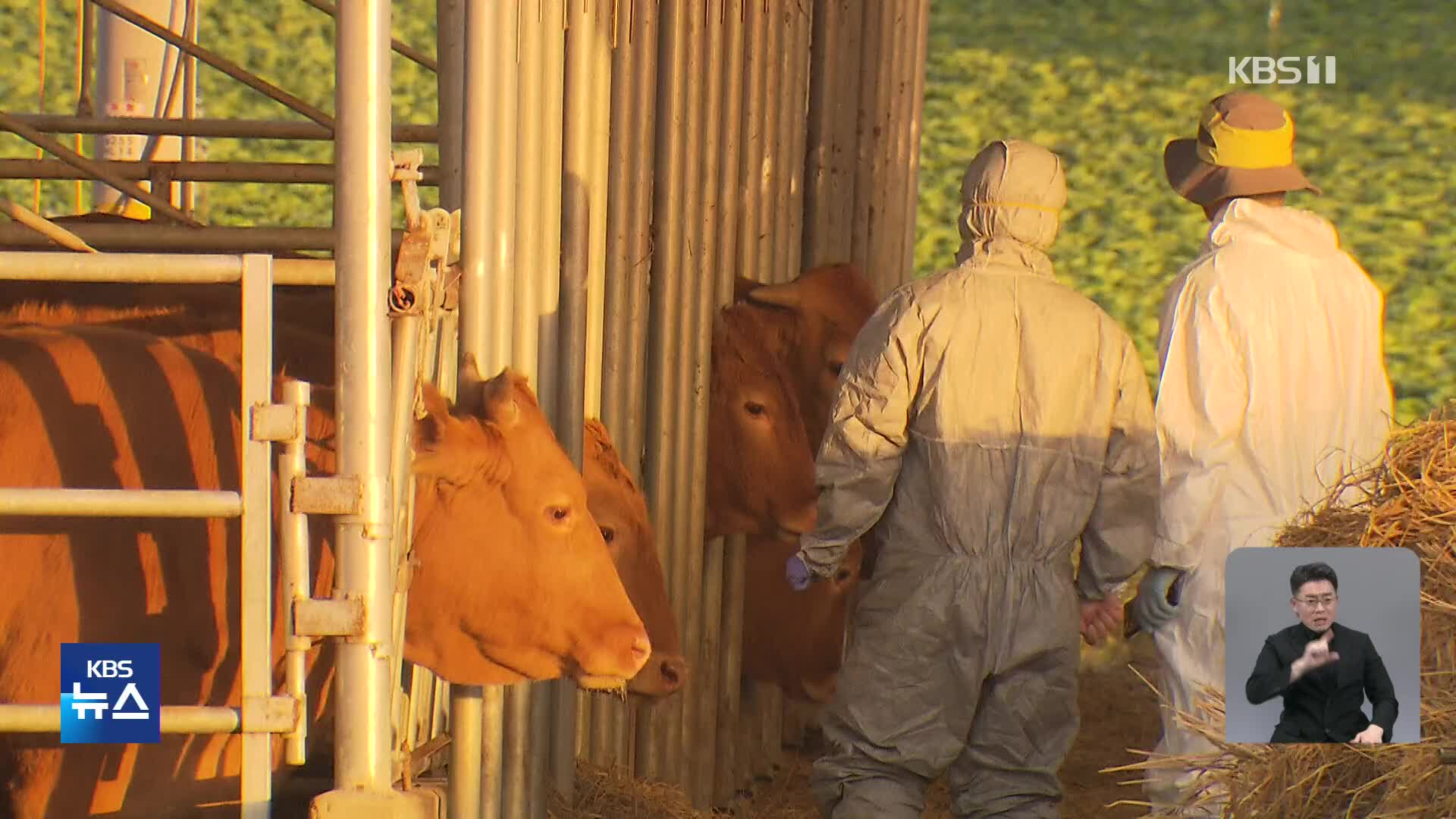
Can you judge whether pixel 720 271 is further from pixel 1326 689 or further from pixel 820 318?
pixel 1326 689

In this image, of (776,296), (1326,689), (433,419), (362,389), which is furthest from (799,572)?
(1326,689)

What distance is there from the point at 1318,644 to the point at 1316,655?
0.06 ft

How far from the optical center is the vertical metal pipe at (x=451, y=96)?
4391 mm

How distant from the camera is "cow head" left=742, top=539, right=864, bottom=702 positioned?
6.55 metres

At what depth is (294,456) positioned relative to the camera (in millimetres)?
3672

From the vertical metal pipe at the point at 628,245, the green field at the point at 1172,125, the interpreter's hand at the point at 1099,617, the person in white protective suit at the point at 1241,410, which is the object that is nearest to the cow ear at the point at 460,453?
the vertical metal pipe at the point at 628,245

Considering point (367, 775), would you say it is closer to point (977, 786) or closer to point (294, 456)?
point (294, 456)

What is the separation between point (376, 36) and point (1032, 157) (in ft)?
5.44

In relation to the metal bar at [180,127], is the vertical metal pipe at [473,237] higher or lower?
lower

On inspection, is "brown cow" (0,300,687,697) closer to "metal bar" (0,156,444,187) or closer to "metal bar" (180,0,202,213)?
"metal bar" (0,156,444,187)

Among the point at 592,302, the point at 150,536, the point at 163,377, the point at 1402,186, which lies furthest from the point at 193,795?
the point at 1402,186

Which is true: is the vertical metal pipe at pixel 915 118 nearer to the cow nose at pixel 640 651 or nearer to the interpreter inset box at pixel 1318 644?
the cow nose at pixel 640 651

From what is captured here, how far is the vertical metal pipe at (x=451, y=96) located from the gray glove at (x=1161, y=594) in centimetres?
189

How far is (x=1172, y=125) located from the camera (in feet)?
63.1
